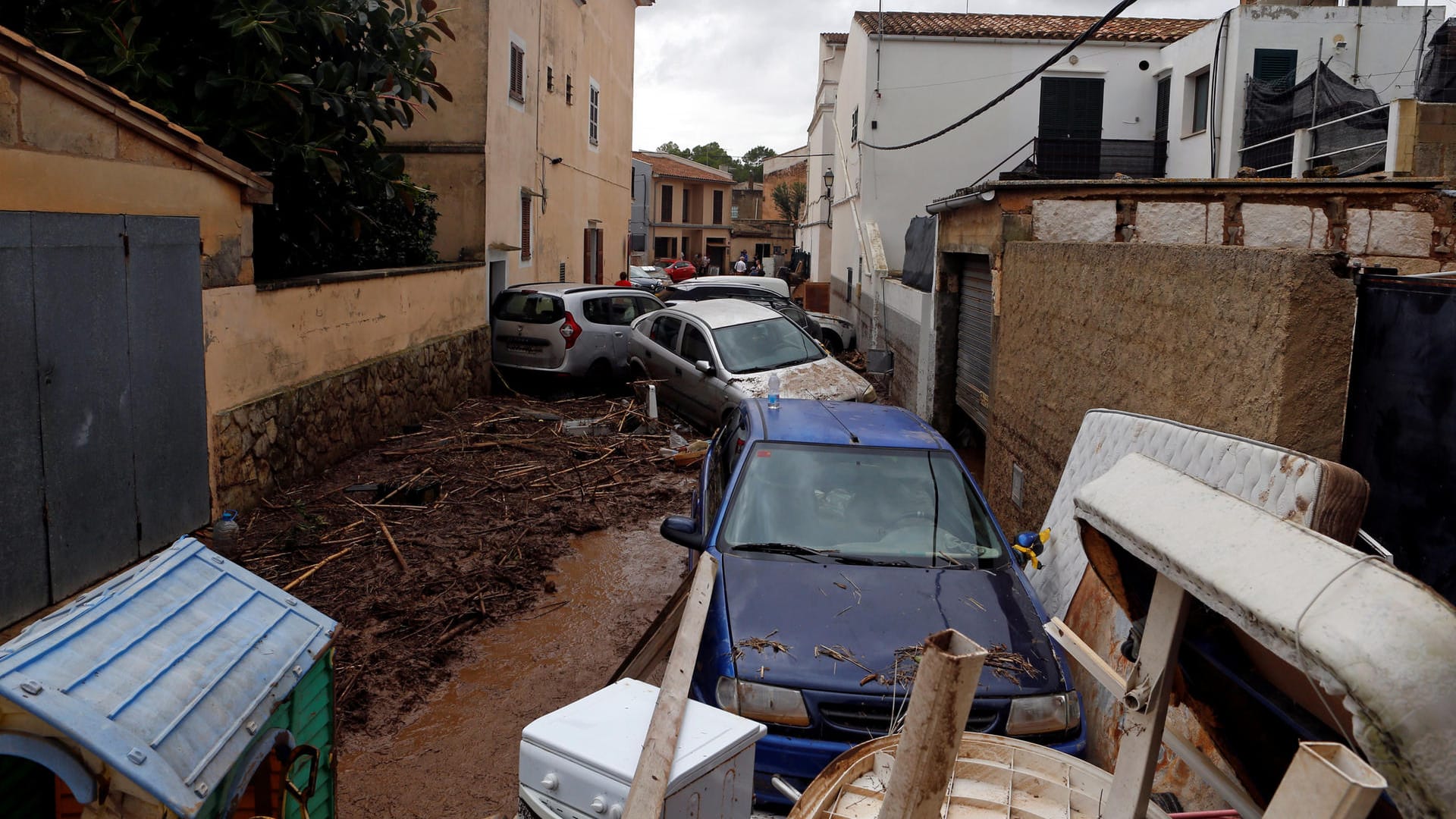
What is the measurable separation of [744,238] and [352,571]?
59.9 meters

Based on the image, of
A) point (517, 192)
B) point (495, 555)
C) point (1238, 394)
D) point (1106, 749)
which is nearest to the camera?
point (1106, 749)

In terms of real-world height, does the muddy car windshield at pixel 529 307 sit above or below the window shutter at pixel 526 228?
below

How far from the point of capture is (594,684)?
6.07m

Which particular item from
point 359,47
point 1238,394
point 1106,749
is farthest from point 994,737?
point 359,47

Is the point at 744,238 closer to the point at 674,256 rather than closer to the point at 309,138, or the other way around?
the point at 674,256

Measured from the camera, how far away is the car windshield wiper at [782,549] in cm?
521

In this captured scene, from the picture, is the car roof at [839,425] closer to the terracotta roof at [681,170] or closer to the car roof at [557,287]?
the car roof at [557,287]

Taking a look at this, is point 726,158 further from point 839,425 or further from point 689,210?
point 839,425

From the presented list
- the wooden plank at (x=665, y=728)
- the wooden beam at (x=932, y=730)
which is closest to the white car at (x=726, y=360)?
the wooden plank at (x=665, y=728)

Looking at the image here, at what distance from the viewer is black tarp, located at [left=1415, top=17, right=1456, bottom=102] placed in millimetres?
14398

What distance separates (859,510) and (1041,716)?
63.3 inches

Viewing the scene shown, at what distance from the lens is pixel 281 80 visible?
9219mm

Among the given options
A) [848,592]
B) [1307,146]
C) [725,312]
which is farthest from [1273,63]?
[848,592]

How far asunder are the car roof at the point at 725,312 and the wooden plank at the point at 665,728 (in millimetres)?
8945
